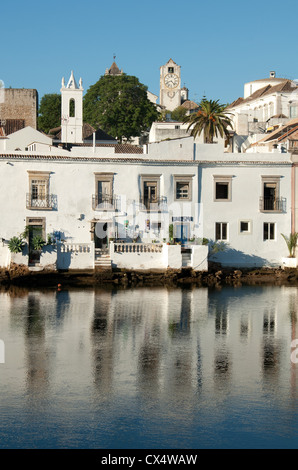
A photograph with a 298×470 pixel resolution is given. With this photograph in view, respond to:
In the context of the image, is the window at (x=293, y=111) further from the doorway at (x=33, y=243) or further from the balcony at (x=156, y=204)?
the doorway at (x=33, y=243)

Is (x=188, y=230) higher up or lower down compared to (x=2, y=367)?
higher up

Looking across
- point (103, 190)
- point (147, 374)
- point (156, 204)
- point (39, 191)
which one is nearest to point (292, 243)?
point (156, 204)

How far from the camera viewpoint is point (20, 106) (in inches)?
2781

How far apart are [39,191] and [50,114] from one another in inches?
1936

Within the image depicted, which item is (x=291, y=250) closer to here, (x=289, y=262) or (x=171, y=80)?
(x=289, y=262)

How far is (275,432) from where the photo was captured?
15.9 meters

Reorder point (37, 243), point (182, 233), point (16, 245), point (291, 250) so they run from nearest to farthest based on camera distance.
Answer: point (16, 245) → point (37, 243) → point (182, 233) → point (291, 250)

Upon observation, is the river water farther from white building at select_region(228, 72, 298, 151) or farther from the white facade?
white building at select_region(228, 72, 298, 151)

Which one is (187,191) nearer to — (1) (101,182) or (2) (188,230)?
(2) (188,230)

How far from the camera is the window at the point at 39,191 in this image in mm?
41062

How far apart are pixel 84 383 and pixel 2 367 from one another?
3.10 m

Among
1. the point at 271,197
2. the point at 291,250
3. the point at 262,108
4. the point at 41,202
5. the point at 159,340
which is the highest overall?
the point at 262,108

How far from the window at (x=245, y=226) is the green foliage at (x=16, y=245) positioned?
13.3 m

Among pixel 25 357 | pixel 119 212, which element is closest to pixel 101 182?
pixel 119 212
